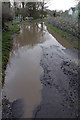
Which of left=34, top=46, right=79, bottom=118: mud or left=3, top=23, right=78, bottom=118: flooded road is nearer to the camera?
left=34, top=46, right=79, bottom=118: mud

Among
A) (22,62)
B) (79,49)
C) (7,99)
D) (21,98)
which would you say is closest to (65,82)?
(21,98)

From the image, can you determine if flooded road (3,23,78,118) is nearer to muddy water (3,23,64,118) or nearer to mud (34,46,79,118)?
muddy water (3,23,64,118)

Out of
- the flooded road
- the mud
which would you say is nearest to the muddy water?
the flooded road

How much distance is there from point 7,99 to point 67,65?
12.2 ft

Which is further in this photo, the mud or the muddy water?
the muddy water

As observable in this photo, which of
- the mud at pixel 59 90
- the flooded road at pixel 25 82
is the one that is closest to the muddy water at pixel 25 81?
the flooded road at pixel 25 82

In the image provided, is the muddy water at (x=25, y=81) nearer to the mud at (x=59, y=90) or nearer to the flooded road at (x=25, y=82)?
the flooded road at (x=25, y=82)

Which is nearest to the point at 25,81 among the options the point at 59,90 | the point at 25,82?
the point at 25,82

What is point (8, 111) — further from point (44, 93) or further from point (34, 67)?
point (34, 67)

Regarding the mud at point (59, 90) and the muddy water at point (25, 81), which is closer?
the mud at point (59, 90)

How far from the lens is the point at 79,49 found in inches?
324

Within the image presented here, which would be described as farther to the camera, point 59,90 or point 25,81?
point 25,81

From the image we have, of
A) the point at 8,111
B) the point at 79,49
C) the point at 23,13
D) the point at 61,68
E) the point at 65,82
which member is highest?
the point at 23,13

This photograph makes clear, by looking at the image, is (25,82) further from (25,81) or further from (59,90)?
(59,90)
